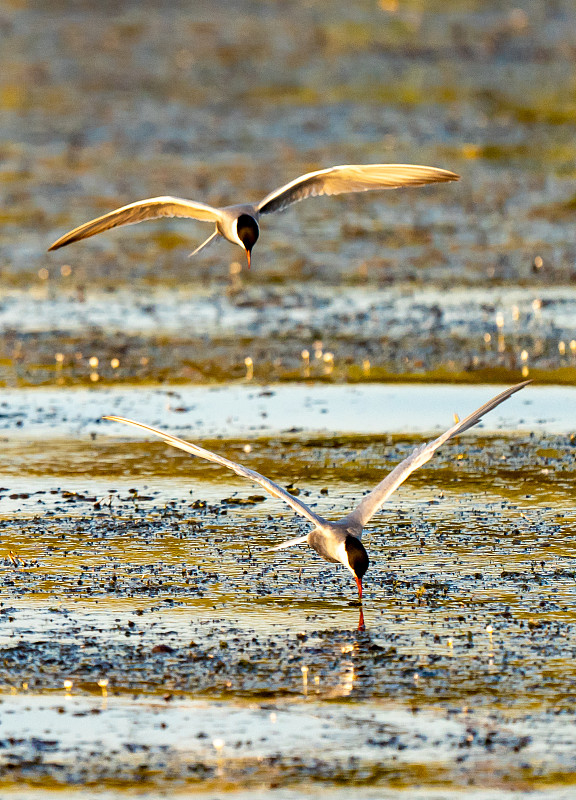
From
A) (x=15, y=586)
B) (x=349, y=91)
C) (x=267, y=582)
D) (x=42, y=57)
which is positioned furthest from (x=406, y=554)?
(x=42, y=57)

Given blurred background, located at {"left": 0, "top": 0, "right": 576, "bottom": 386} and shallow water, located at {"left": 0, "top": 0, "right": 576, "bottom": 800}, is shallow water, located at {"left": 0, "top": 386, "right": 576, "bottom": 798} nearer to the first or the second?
shallow water, located at {"left": 0, "top": 0, "right": 576, "bottom": 800}

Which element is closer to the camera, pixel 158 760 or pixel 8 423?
pixel 158 760

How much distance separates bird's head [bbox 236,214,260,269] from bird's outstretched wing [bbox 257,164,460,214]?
0.82 feet

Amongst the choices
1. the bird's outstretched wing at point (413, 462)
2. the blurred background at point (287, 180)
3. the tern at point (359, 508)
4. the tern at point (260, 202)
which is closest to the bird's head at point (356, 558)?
the tern at point (359, 508)

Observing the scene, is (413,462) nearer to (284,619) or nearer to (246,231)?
(284,619)

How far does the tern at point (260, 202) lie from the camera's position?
31.1 ft

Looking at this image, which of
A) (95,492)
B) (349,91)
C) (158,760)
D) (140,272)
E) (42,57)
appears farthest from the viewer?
(42,57)

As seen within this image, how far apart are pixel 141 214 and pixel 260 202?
2.44 ft

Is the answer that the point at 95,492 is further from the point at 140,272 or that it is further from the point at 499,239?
the point at 499,239

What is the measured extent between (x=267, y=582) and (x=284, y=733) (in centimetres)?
192

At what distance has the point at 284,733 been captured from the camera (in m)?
6.22

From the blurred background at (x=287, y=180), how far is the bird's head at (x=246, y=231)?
323 cm

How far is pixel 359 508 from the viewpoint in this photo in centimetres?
771

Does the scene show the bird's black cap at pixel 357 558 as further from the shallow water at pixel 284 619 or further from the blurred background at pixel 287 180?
the blurred background at pixel 287 180
